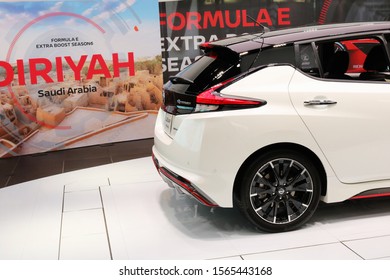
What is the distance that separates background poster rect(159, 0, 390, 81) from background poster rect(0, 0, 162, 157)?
26 centimetres

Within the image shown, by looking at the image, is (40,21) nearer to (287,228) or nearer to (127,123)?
(127,123)

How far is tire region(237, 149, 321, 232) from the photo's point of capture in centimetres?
334

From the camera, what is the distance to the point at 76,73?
6543 millimetres

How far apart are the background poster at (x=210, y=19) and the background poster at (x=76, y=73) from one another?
0.26m

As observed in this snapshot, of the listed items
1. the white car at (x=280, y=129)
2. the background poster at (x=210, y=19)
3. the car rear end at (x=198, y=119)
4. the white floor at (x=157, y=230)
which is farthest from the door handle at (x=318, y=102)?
the background poster at (x=210, y=19)

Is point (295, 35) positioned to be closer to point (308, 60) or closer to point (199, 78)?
point (308, 60)

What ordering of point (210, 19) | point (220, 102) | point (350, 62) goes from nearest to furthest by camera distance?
point (220, 102)
point (350, 62)
point (210, 19)

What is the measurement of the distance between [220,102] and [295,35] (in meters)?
0.83

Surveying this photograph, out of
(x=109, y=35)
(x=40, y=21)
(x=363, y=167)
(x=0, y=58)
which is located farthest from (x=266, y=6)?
(x=363, y=167)

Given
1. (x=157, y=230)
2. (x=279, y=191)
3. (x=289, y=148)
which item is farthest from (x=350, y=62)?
(x=157, y=230)

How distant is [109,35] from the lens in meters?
6.65

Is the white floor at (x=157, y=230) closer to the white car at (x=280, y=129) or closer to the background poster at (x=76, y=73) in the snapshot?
the white car at (x=280, y=129)

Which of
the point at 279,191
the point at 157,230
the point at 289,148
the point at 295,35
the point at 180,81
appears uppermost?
the point at 295,35
